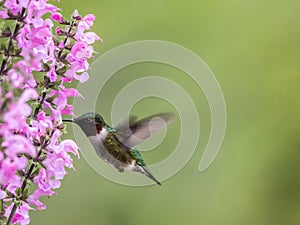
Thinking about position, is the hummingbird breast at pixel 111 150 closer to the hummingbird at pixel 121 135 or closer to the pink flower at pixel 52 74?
the hummingbird at pixel 121 135

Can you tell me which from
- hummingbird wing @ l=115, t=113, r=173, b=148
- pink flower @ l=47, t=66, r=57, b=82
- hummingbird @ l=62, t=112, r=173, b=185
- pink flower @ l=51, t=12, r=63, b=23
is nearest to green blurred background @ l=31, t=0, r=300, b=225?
hummingbird @ l=62, t=112, r=173, b=185

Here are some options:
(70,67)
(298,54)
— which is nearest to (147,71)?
(298,54)

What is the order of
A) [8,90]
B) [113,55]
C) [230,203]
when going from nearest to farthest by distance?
[8,90] < [113,55] < [230,203]

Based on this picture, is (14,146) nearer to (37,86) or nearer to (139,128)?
(37,86)

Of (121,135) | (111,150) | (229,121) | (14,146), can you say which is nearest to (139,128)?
(121,135)

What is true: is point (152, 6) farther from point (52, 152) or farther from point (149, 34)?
point (52, 152)
